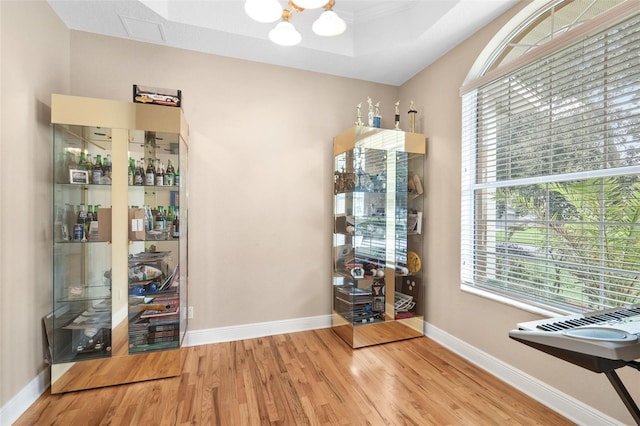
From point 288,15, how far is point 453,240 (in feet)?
7.41

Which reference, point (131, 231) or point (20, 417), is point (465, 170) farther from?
point (20, 417)

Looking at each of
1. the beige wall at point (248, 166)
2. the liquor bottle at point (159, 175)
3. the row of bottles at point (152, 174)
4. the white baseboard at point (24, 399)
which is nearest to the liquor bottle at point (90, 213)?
the row of bottles at point (152, 174)

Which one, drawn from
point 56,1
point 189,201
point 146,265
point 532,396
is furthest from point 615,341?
point 56,1

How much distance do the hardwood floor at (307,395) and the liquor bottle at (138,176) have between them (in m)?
1.49

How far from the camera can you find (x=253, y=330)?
2.90 metres

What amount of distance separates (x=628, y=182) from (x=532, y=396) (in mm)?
1482

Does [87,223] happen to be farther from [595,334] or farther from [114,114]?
[595,334]

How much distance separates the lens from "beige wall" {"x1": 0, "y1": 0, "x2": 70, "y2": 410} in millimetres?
1720

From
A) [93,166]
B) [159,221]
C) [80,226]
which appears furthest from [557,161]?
[80,226]

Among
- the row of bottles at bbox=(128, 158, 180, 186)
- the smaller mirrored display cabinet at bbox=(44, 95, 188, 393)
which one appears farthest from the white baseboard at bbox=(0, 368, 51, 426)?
the row of bottles at bbox=(128, 158, 180, 186)

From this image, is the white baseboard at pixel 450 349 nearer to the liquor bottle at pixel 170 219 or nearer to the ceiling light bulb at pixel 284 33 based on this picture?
the liquor bottle at pixel 170 219

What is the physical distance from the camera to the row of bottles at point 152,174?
2223 millimetres

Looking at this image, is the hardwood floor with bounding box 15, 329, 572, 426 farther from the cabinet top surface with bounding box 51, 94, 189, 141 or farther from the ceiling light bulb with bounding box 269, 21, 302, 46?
the ceiling light bulb with bounding box 269, 21, 302, 46

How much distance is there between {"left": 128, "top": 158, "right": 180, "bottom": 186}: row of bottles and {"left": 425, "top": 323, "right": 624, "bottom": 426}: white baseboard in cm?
275
